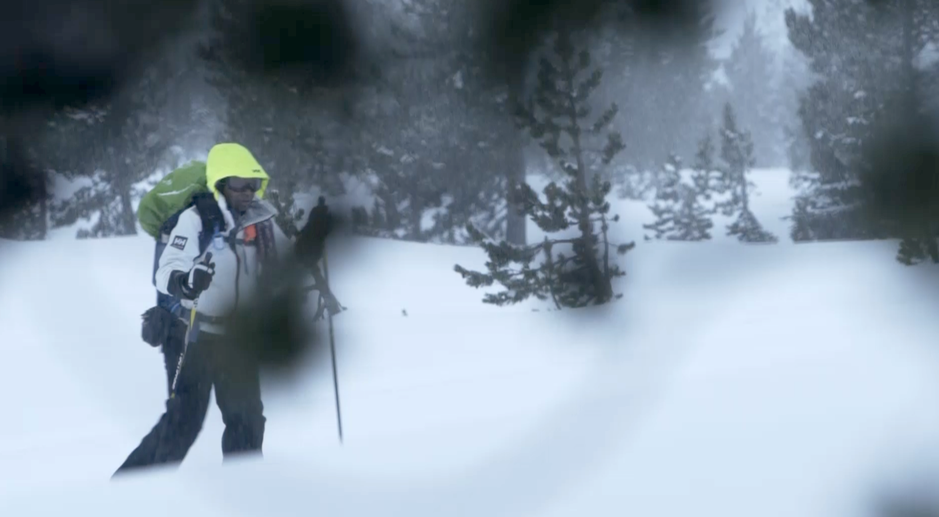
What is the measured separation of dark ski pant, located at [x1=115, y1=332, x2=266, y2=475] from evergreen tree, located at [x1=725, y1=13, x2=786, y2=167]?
23072 mm

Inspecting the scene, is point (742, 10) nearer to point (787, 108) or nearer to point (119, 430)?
point (787, 108)

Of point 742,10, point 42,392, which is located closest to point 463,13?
point 42,392

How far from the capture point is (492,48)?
13688 mm

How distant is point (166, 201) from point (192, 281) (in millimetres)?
420

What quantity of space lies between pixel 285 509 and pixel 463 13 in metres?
11.6

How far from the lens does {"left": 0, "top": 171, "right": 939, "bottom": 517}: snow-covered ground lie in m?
3.35

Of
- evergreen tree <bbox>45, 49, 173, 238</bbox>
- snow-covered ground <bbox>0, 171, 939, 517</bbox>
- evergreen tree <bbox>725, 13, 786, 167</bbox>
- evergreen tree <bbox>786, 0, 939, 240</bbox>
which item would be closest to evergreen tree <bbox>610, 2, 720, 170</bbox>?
evergreen tree <bbox>725, 13, 786, 167</bbox>

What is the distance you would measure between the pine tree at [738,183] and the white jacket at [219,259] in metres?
16.3

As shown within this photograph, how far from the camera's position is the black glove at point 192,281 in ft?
11.3

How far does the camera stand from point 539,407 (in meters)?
5.67

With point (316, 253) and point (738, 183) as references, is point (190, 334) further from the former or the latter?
point (738, 183)

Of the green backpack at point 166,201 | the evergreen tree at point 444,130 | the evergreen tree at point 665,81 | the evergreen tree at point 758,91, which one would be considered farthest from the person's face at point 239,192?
the evergreen tree at point 758,91

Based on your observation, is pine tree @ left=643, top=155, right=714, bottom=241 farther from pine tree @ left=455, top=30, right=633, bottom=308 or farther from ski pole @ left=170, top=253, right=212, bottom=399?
ski pole @ left=170, top=253, right=212, bottom=399

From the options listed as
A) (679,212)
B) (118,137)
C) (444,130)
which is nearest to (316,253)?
(444,130)
